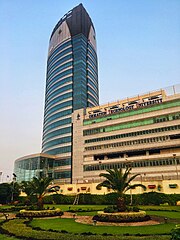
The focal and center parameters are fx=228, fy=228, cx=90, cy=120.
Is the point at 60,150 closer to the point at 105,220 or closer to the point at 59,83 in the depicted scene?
the point at 59,83

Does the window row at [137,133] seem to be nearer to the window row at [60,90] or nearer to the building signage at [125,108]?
the building signage at [125,108]

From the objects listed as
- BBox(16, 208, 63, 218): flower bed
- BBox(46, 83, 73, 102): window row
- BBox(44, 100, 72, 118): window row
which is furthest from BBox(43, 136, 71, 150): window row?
BBox(16, 208, 63, 218): flower bed

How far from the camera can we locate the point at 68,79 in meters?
112

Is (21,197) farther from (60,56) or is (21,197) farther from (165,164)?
(60,56)

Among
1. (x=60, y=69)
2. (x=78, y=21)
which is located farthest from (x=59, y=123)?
(x=78, y=21)

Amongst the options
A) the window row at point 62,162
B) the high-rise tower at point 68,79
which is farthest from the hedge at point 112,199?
the high-rise tower at point 68,79

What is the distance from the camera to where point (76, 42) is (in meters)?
Result: 118

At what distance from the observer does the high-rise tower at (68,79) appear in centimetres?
10331

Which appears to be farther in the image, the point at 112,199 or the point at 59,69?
the point at 59,69

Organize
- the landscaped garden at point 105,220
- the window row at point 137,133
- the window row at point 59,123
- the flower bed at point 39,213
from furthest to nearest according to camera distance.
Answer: the window row at point 59,123 → the window row at point 137,133 → the flower bed at point 39,213 → the landscaped garden at point 105,220

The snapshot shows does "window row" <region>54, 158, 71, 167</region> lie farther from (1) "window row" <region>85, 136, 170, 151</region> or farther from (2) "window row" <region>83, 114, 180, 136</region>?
(2) "window row" <region>83, 114, 180, 136</region>

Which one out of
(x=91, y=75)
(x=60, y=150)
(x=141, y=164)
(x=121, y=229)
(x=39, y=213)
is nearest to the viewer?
(x=121, y=229)

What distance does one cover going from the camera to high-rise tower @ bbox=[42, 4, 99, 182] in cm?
10331

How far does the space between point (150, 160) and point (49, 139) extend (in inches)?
2223
